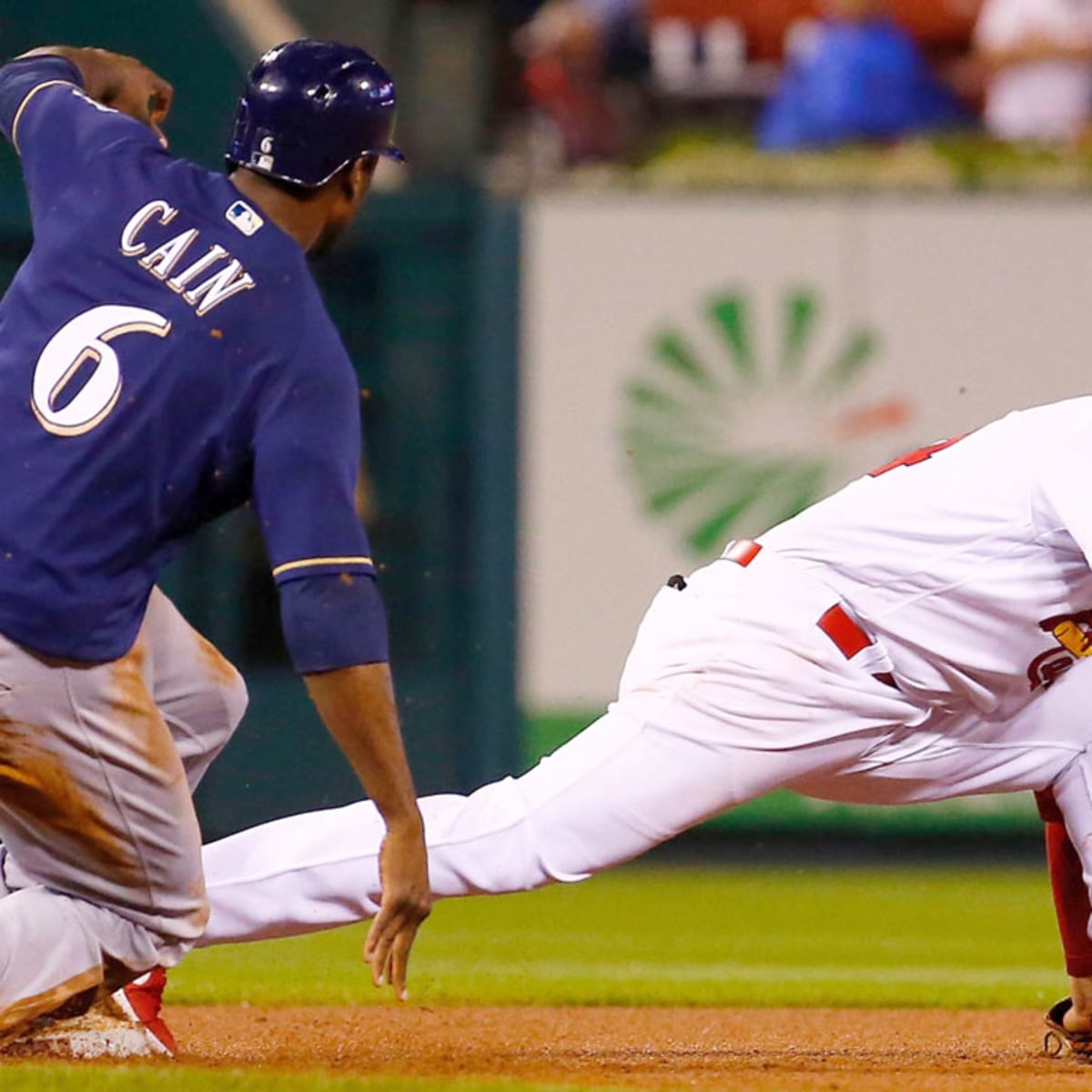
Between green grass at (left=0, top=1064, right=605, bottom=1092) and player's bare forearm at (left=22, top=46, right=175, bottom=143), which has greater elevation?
player's bare forearm at (left=22, top=46, right=175, bottom=143)

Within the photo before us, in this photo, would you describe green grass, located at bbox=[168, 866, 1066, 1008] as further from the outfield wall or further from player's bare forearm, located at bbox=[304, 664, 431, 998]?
player's bare forearm, located at bbox=[304, 664, 431, 998]

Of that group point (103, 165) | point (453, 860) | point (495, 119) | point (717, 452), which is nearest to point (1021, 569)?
point (453, 860)

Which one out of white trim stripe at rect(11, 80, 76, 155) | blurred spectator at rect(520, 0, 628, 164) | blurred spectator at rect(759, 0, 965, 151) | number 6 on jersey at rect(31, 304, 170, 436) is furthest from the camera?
blurred spectator at rect(520, 0, 628, 164)

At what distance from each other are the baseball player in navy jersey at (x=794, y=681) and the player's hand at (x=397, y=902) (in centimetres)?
64

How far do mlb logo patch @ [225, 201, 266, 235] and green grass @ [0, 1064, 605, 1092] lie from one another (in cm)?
130

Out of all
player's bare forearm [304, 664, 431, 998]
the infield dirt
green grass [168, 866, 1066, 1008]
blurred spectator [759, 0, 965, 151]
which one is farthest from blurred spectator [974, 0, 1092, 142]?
player's bare forearm [304, 664, 431, 998]

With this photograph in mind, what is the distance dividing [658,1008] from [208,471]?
234cm

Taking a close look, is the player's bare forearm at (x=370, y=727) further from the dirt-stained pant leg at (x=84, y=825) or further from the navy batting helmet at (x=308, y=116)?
the navy batting helmet at (x=308, y=116)

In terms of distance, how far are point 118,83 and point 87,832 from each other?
1.40m

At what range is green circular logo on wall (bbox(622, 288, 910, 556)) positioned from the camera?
27.9 ft

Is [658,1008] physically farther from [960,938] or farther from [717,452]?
[717,452]

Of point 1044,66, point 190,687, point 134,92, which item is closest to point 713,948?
point 190,687

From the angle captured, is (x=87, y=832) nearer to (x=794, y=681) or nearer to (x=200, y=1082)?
(x=200, y=1082)

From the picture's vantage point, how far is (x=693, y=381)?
27.9 ft
